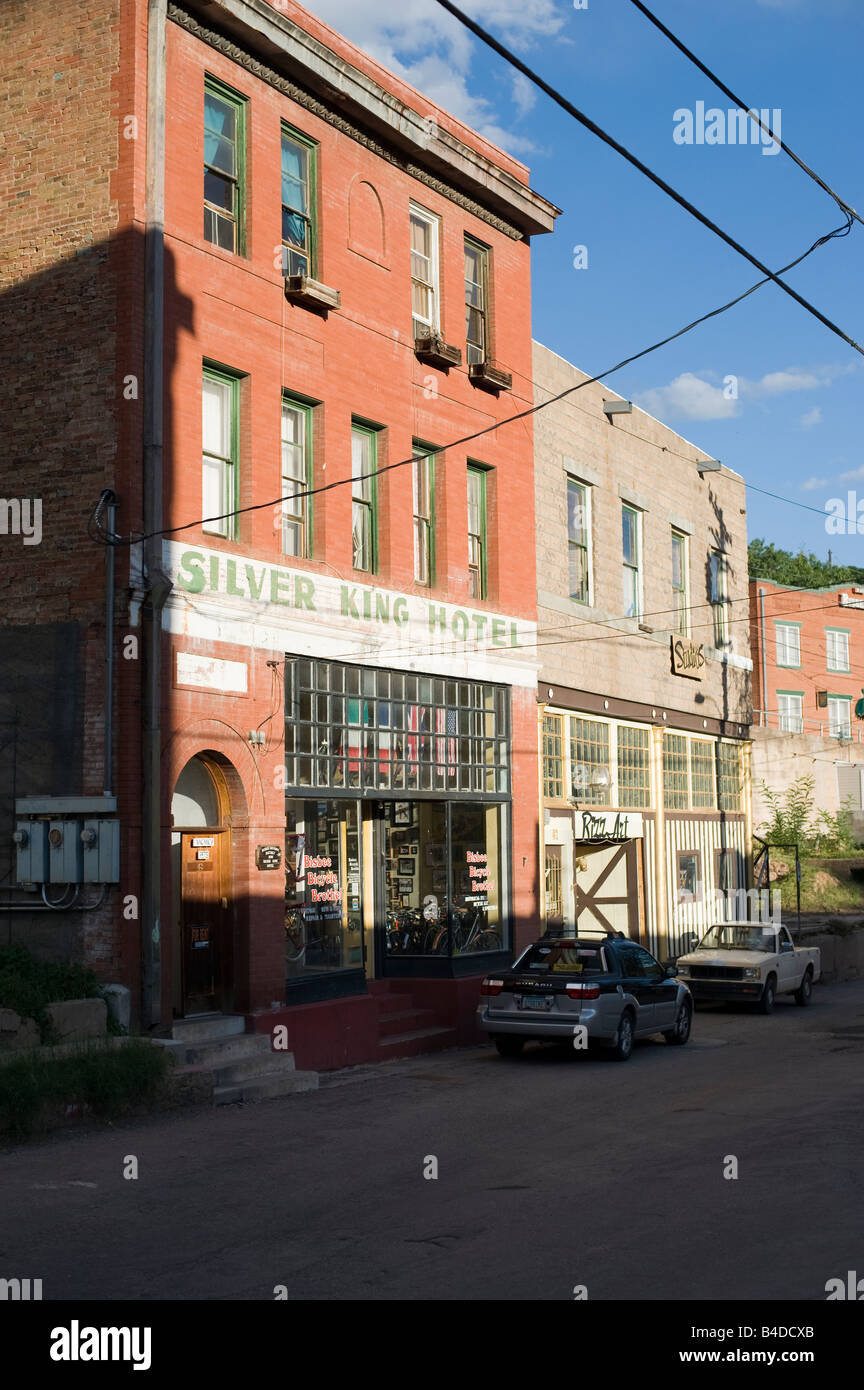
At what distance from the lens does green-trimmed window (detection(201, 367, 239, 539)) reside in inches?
682

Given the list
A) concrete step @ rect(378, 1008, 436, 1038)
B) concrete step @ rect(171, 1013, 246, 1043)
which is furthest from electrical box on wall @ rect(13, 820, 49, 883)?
concrete step @ rect(378, 1008, 436, 1038)

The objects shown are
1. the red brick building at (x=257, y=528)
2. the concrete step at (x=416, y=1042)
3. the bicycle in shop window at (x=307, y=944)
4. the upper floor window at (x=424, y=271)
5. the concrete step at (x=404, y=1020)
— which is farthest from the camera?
the upper floor window at (x=424, y=271)

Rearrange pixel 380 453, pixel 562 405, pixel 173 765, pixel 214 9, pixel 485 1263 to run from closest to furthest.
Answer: pixel 485 1263 < pixel 173 765 < pixel 214 9 < pixel 380 453 < pixel 562 405

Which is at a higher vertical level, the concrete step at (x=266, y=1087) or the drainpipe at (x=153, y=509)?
the drainpipe at (x=153, y=509)

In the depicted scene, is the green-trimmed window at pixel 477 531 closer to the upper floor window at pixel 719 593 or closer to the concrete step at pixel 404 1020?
the concrete step at pixel 404 1020

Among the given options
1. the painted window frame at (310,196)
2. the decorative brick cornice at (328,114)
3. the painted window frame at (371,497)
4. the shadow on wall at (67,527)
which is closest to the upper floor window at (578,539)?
the decorative brick cornice at (328,114)

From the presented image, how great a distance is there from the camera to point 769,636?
57.9m

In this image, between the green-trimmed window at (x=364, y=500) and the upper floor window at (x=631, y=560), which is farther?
the upper floor window at (x=631, y=560)

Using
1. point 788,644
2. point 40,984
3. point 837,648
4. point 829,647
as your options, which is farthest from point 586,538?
point 837,648

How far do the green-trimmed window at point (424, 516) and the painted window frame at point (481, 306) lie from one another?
2.16 meters

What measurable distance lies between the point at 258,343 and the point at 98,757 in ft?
18.6

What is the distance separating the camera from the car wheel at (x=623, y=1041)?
18031 mm

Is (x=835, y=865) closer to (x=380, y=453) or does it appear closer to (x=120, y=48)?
(x=380, y=453)
